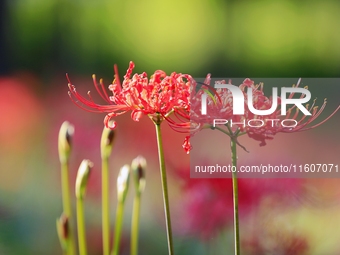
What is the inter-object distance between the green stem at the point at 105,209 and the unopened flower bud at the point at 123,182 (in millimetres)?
55

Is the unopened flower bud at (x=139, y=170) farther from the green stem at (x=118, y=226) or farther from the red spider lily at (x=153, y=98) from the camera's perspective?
the red spider lily at (x=153, y=98)

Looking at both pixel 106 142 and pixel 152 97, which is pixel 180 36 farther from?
pixel 106 142

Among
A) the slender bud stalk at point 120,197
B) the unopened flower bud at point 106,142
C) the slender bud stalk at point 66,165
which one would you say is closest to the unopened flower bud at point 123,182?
the slender bud stalk at point 120,197

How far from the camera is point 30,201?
1.95 meters

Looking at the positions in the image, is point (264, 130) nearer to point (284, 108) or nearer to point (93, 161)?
point (284, 108)

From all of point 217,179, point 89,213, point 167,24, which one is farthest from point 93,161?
point 167,24

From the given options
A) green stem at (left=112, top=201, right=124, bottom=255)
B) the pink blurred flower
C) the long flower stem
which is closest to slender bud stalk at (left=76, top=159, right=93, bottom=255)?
green stem at (left=112, top=201, right=124, bottom=255)

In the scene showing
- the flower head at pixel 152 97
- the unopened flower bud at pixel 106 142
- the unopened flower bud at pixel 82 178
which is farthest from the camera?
the unopened flower bud at pixel 106 142

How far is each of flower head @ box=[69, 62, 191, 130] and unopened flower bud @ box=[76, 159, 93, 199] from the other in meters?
0.21

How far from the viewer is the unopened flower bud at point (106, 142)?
1914 millimetres

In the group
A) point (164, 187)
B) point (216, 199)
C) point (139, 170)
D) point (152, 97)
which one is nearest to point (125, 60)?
point (152, 97)

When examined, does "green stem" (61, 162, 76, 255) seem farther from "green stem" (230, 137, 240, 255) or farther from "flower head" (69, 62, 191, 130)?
"green stem" (230, 137, 240, 255)

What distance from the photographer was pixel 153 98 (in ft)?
5.37

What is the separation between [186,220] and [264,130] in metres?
0.54
